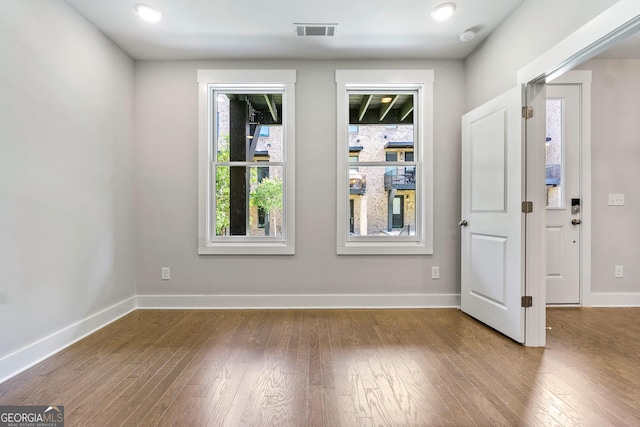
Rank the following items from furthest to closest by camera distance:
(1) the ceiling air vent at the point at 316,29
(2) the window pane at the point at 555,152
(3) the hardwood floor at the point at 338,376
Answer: (2) the window pane at the point at 555,152 < (1) the ceiling air vent at the point at 316,29 < (3) the hardwood floor at the point at 338,376

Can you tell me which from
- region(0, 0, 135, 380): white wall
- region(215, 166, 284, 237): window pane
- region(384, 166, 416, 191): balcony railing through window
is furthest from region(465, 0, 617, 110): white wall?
region(0, 0, 135, 380): white wall

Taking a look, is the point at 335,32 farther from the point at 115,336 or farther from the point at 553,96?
the point at 115,336

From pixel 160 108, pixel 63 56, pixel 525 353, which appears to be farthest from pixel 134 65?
pixel 525 353

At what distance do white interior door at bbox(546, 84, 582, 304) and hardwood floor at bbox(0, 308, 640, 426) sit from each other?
1.83 feet

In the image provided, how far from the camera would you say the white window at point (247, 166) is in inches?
132

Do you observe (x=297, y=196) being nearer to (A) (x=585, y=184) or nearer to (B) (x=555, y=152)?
(B) (x=555, y=152)

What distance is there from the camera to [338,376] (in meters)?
1.90

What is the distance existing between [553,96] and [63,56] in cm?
466

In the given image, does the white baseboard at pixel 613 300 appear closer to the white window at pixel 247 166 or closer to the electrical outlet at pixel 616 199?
the electrical outlet at pixel 616 199

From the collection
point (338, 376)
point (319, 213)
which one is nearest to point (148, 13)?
point (319, 213)

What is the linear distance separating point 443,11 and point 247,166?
90.8 inches

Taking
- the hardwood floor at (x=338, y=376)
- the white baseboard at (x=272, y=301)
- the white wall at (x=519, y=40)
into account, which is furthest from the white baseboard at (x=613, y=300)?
the white wall at (x=519, y=40)

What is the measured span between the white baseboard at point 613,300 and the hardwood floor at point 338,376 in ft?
1.62

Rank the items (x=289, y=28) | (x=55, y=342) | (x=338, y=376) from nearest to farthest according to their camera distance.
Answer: (x=338, y=376), (x=55, y=342), (x=289, y=28)
